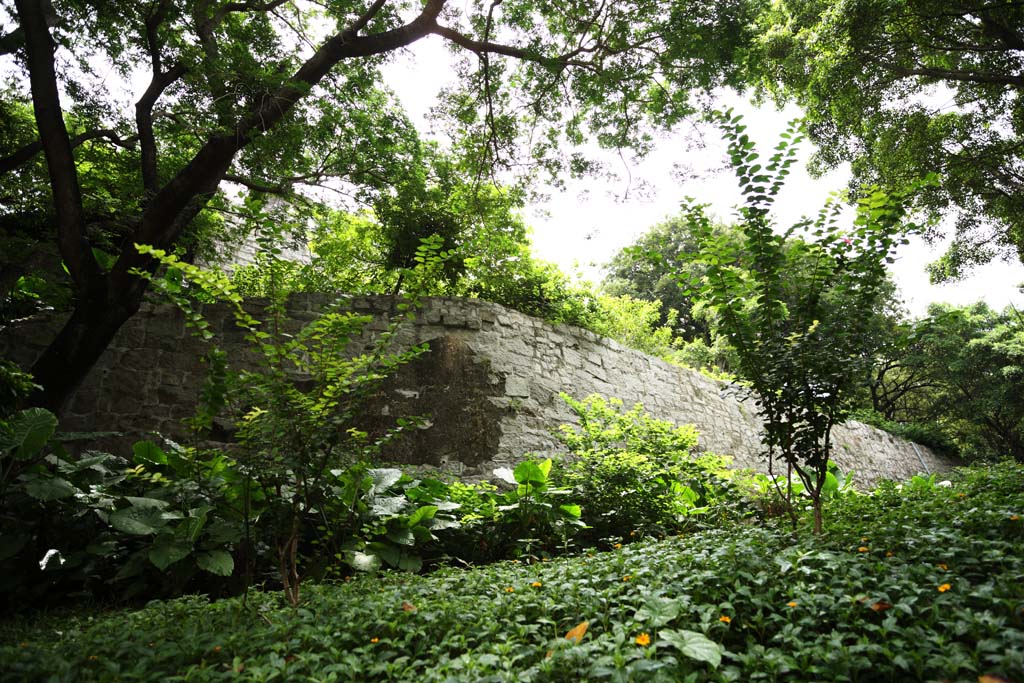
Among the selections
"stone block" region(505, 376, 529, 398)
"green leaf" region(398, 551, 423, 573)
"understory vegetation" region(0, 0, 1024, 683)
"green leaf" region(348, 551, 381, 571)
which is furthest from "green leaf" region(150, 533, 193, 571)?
"stone block" region(505, 376, 529, 398)

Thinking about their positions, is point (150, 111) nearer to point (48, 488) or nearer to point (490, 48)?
point (490, 48)

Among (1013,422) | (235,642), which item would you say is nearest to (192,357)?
(235,642)

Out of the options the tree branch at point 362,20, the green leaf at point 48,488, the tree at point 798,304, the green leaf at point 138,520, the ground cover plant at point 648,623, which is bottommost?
the ground cover plant at point 648,623

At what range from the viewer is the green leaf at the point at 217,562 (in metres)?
2.37

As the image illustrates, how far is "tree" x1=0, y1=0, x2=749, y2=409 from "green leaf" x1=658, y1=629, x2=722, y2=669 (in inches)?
157

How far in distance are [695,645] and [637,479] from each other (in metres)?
2.40

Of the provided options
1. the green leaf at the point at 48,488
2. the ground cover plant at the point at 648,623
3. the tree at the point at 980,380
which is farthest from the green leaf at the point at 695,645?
the tree at the point at 980,380

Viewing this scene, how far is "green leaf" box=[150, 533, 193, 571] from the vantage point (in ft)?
7.46

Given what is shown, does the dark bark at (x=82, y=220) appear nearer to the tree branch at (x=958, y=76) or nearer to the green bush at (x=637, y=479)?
the green bush at (x=637, y=479)

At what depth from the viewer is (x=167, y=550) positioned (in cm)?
232

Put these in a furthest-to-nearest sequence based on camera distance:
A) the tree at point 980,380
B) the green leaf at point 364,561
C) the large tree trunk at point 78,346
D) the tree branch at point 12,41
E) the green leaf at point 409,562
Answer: the tree at point 980,380 < the tree branch at point 12,41 < the large tree trunk at point 78,346 < the green leaf at point 409,562 < the green leaf at point 364,561

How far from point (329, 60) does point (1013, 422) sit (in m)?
17.5

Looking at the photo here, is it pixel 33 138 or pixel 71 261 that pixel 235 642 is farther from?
pixel 33 138

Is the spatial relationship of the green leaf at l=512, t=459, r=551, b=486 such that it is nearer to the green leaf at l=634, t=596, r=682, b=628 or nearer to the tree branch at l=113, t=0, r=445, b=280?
the green leaf at l=634, t=596, r=682, b=628
